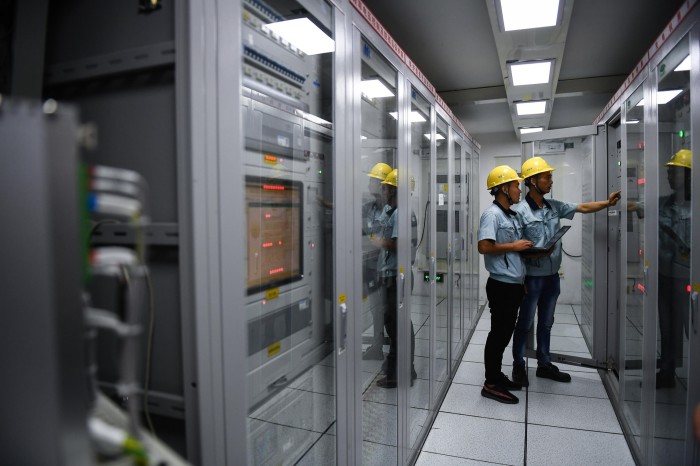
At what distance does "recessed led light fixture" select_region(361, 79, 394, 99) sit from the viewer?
2102mm

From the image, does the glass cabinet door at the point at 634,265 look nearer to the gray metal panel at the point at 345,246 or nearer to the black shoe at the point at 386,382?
the black shoe at the point at 386,382

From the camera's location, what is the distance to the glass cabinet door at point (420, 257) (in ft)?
9.07

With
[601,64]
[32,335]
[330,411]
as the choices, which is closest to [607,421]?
[330,411]

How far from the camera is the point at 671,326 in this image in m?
2.13

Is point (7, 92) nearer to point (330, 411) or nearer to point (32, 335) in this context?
point (32, 335)

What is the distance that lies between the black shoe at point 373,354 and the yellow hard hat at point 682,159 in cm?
157

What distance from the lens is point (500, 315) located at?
11.8 ft

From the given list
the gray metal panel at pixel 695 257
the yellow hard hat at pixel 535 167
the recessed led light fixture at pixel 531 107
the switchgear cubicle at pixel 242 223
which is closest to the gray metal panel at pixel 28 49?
the switchgear cubicle at pixel 242 223

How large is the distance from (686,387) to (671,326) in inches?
12.9

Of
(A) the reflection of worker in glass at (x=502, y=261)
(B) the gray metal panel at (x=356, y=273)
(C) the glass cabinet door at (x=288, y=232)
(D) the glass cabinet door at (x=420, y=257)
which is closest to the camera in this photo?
(C) the glass cabinet door at (x=288, y=232)

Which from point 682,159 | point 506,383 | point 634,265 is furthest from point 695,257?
point 506,383

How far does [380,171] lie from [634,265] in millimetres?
1811

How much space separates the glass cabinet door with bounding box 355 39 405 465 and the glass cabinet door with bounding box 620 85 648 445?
1418mm

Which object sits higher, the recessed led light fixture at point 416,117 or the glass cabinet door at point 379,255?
the recessed led light fixture at point 416,117
